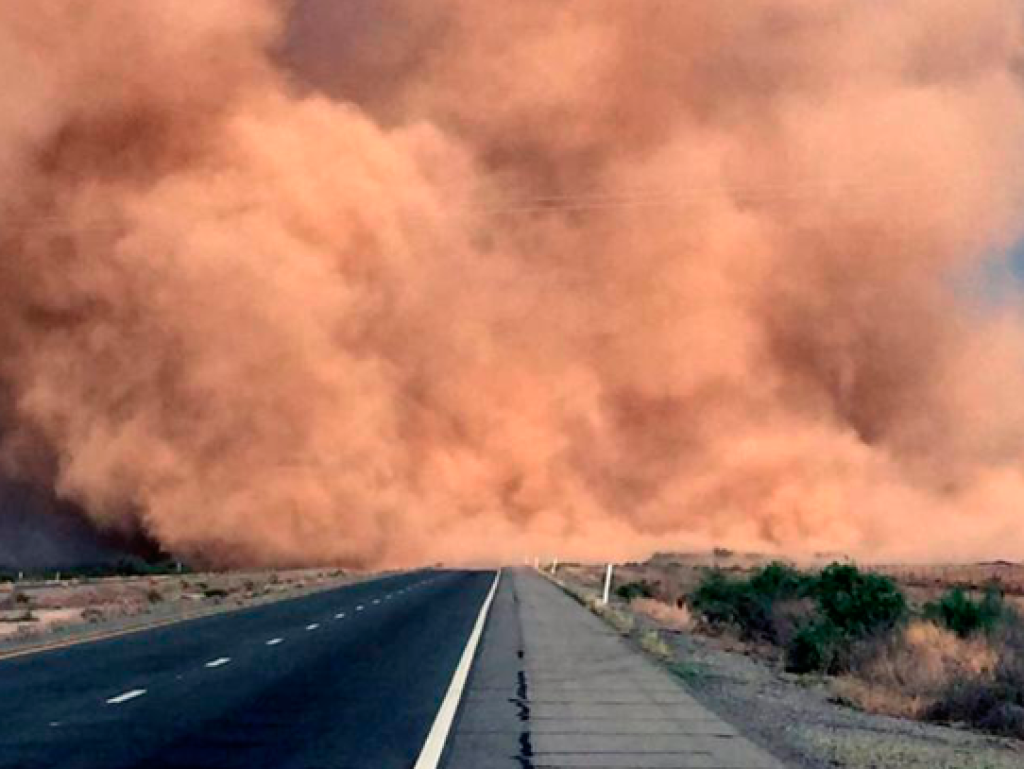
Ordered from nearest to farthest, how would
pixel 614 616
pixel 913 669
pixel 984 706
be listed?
pixel 984 706, pixel 913 669, pixel 614 616

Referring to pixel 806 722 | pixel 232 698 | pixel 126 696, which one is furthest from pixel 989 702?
pixel 126 696

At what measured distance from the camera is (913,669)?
72.0ft

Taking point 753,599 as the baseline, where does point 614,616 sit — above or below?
below

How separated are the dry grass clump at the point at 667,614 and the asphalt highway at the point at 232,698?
7.45 m

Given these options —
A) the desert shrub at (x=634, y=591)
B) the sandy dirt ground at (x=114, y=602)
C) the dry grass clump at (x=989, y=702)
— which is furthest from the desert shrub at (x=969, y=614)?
the desert shrub at (x=634, y=591)

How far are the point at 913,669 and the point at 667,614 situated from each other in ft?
67.4

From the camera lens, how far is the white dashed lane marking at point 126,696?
16.8 metres

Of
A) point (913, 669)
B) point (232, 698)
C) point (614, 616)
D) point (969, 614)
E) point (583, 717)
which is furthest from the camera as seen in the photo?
point (614, 616)

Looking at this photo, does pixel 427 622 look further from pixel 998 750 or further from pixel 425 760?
pixel 425 760

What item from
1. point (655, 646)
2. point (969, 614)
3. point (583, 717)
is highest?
point (969, 614)

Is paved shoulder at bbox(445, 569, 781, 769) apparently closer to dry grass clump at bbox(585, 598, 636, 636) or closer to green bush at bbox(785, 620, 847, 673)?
green bush at bbox(785, 620, 847, 673)

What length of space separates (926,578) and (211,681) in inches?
2752

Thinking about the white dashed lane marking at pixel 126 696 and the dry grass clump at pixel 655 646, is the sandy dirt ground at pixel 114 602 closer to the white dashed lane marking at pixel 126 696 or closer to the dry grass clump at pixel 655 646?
the white dashed lane marking at pixel 126 696

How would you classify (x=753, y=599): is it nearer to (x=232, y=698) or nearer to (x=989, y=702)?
(x=989, y=702)
